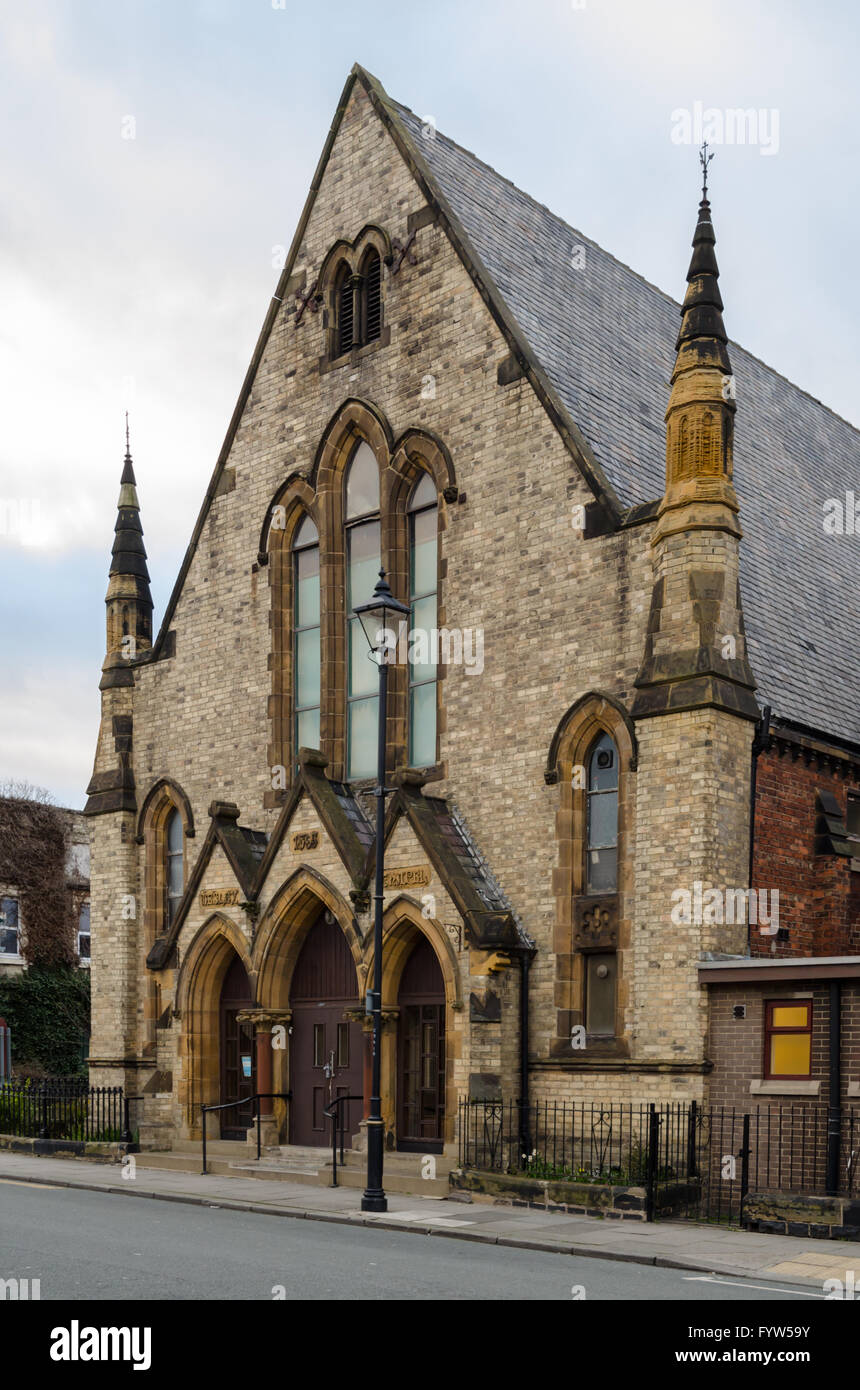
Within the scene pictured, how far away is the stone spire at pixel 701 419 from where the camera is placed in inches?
750

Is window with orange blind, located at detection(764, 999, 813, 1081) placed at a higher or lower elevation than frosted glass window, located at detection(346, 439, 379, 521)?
lower

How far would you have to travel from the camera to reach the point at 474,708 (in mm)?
21922

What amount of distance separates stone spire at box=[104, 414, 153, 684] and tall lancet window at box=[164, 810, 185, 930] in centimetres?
330

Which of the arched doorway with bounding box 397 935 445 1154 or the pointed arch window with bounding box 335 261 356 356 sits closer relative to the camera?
the arched doorway with bounding box 397 935 445 1154

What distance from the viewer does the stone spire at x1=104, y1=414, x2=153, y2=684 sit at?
28406mm

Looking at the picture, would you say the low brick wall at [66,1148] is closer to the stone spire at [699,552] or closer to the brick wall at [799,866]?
the brick wall at [799,866]

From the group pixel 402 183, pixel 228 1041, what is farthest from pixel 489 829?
pixel 402 183

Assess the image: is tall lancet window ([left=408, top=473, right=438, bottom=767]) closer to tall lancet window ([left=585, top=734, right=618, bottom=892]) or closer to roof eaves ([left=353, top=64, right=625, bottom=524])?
roof eaves ([left=353, top=64, right=625, bottom=524])

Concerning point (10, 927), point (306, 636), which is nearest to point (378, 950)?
point (306, 636)

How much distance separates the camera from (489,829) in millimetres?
21359

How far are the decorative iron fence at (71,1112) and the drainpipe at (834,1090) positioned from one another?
13.1 m

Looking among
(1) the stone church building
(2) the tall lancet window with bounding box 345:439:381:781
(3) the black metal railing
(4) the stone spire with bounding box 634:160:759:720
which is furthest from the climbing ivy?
(4) the stone spire with bounding box 634:160:759:720

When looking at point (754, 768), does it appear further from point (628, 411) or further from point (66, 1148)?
point (66, 1148)

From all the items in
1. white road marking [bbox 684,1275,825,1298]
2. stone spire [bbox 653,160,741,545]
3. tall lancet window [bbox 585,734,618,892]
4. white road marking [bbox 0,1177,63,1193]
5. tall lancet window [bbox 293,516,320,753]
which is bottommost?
white road marking [bbox 0,1177,63,1193]
